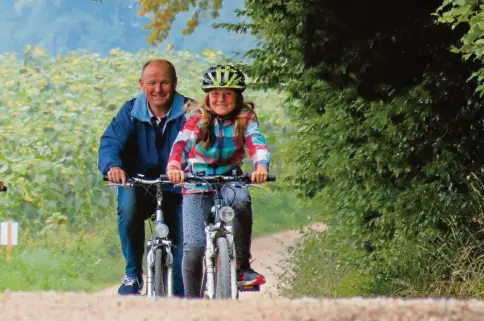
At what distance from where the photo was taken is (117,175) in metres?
8.20

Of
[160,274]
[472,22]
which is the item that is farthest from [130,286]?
[472,22]

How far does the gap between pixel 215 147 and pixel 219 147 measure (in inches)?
0.9

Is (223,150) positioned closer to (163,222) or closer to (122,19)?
(163,222)

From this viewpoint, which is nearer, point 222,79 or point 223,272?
point 223,272

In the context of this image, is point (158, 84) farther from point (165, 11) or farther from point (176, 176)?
point (165, 11)

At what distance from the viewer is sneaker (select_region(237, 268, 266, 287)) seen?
7766 millimetres

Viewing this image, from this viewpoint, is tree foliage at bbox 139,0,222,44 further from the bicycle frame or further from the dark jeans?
the bicycle frame

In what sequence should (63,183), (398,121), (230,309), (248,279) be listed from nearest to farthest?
1. (230,309)
2. (248,279)
3. (398,121)
4. (63,183)

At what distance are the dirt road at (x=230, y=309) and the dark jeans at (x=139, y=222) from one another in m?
1.81

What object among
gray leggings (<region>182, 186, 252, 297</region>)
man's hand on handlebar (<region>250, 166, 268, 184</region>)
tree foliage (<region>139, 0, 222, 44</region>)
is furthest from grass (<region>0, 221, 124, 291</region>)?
man's hand on handlebar (<region>250, 166, 268, 184</region>)

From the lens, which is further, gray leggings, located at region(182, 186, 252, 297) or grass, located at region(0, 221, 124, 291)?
grass, located at region(0, 221, 124, 291)

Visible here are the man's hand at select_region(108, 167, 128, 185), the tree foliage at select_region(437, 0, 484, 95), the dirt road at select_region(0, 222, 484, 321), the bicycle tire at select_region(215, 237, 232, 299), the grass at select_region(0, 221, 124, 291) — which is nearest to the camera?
the dirt road at select_region(0, 222, 484, 321)

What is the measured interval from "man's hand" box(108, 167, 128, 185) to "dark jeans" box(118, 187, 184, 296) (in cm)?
32

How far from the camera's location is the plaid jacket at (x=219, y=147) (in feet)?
26.1
